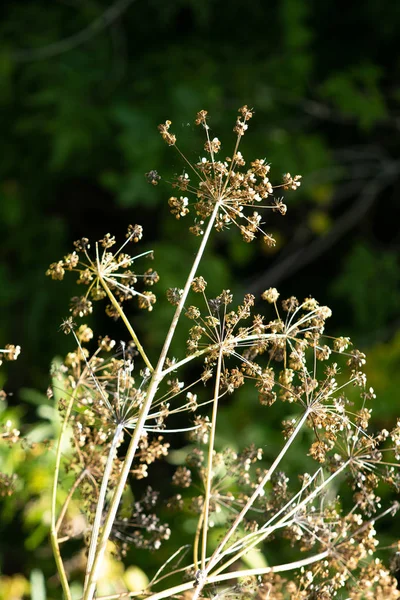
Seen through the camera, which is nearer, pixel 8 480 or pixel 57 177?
pixel 8 480

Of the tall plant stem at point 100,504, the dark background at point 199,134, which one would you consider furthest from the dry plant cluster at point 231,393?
the dark background at point 199,134

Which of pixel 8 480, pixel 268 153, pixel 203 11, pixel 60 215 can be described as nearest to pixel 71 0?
pixel 203 11

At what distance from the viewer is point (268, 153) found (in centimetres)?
223

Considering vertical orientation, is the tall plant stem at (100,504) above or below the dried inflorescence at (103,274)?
below

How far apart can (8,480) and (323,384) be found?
24 cm

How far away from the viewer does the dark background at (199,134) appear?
2.25 meters

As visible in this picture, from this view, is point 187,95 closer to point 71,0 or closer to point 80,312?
point 71,0

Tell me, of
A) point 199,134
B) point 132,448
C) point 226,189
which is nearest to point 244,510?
point 132,448

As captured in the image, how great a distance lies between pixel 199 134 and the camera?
2.14 metres

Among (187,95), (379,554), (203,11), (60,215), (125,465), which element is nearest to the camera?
(125,465)

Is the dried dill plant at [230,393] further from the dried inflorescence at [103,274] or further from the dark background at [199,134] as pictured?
the dark background at [199,134]

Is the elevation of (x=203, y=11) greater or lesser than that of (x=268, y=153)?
greater

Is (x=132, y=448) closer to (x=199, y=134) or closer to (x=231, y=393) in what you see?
(x=231, y=393)

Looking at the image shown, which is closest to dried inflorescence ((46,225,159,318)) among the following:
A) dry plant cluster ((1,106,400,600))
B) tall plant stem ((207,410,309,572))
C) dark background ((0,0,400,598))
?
dry plant cluster ((1,106,400,600))
